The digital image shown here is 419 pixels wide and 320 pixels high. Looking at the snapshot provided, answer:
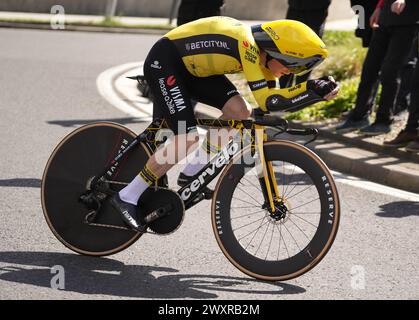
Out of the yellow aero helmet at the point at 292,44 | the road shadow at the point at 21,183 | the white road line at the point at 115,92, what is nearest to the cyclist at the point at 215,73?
the yellow aero helmet at the point at 292,44

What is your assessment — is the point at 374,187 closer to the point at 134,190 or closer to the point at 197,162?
the point at 197,162

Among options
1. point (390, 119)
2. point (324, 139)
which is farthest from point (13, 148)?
point (390, 119)

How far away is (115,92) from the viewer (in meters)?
12.9

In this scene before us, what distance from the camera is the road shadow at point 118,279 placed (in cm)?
591

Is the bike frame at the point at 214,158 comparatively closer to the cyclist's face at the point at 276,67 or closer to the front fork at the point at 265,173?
the front fork at the point at 265,173

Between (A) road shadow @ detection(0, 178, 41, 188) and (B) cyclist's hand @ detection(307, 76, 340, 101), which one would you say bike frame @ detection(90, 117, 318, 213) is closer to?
(B) cyclist's hand @ detection(307, 76, 340, 101)

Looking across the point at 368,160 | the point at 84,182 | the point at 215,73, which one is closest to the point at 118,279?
the point at 84,182

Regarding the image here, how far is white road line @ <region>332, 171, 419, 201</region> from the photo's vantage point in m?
8.31

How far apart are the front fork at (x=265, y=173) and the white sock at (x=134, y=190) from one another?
0.73m

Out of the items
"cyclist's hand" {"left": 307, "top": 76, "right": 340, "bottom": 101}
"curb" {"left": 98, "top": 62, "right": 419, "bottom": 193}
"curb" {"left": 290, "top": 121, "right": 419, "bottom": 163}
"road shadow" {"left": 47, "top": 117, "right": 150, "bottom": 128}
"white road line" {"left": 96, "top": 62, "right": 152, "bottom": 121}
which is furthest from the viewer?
"white road line" {"left": 96, "top": 62, "right": 152, "bottom": 121}

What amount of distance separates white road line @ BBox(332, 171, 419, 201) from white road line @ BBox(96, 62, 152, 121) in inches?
119

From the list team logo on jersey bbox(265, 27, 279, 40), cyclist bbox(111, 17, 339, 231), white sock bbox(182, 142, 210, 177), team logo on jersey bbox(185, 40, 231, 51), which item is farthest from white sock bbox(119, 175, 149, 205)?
team logo on jersey bbox(265, 27, 279, 40)

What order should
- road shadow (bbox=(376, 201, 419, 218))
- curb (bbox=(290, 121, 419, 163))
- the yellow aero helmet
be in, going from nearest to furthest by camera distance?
the yellow aero helmet, road shadow (bbox=(376, 201, 419, 218)), curb (bbox=(290, 121, 419, 163))

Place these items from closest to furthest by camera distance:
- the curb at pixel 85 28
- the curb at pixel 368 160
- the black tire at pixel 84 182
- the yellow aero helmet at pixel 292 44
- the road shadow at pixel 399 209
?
the yellow aero helmet at pixel 292 44, the black tire at pixel 84 182, the road shadow at pixel 399 209, the curb at pixel 368 160, the curb at pixel 85 28
